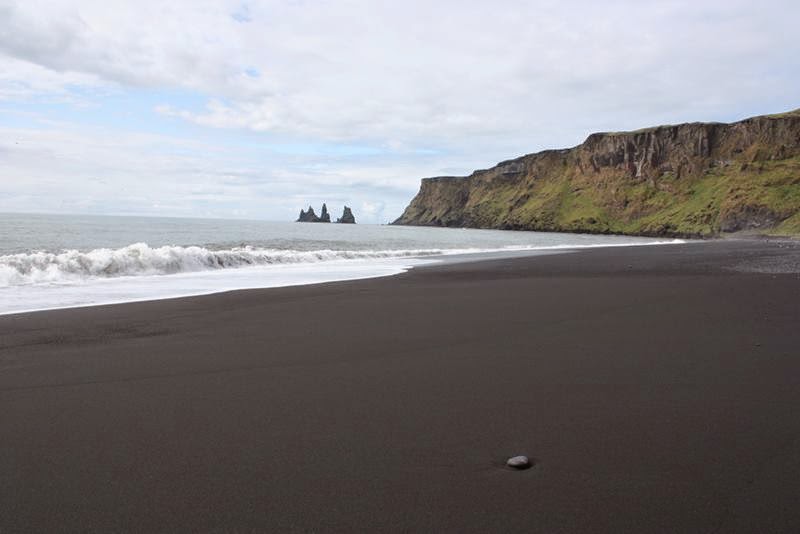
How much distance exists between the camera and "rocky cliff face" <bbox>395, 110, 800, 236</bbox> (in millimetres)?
77312

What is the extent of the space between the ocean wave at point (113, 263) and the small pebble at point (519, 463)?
43.2 ft

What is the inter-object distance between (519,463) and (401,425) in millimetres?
886

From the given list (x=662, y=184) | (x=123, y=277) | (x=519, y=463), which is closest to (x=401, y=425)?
(x=519, y=463)

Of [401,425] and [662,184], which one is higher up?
[662,184]

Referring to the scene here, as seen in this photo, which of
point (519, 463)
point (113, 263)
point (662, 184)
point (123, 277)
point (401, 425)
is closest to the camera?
point (519, 463)

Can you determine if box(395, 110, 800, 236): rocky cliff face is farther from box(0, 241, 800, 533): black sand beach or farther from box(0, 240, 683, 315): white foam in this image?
box(0, 241, 800, 533): black sand beach

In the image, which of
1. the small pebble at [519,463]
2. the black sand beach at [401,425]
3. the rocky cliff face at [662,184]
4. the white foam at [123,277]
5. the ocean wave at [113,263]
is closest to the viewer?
the black sand beach at [401,425]

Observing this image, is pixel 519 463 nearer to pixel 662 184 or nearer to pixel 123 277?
pixel 123 277

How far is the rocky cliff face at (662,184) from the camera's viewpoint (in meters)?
77.3

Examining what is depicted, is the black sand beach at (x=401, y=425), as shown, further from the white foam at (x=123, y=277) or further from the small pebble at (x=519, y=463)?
the white foam at (x=123, y=277)

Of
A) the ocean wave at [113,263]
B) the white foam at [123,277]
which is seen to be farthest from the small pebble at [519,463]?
the ocean wave at [113,263]

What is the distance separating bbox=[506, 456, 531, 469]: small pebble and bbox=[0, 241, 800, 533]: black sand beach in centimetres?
9

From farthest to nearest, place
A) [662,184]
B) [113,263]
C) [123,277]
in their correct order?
[662,184] → [113,263] → [123,277]

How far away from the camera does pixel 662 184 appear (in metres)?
103
